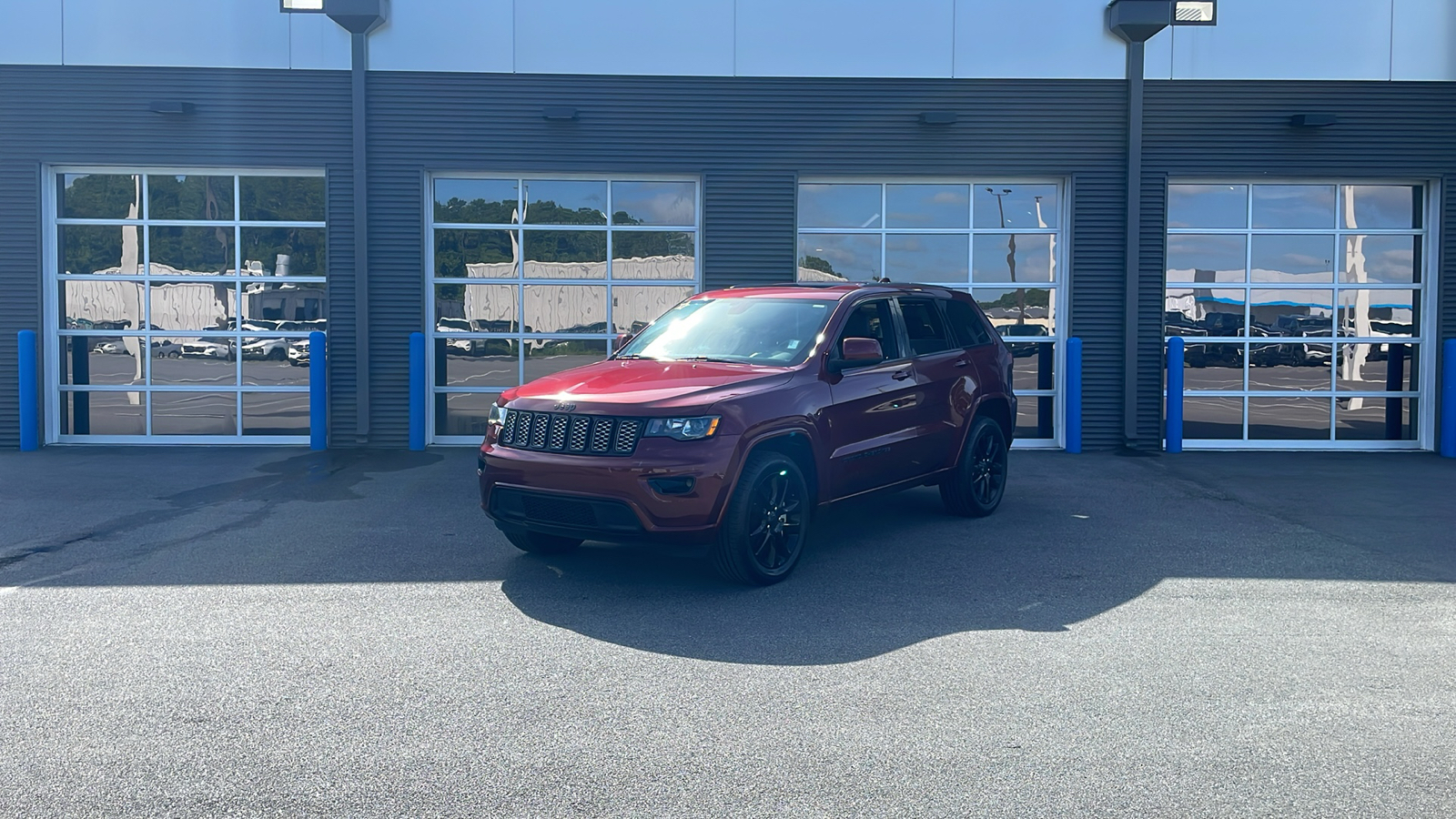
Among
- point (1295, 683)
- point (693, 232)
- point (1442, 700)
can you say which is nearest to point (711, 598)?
point (1295, 683)

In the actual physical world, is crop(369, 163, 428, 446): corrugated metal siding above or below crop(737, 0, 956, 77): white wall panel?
below

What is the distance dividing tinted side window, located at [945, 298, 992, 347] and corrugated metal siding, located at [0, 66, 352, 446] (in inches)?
300

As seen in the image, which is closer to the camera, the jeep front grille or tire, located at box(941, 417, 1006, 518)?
the jeep front grille

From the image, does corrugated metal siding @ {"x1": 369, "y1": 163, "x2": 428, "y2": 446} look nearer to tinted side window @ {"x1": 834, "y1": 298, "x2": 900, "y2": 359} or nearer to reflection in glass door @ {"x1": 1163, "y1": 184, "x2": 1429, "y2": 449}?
tinted side window @ {"x1": 834, "y1": 298, "x2": 900, "y2": 359}

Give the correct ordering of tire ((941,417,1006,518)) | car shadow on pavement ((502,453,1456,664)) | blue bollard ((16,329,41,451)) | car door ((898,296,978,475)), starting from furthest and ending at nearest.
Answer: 1. blue bollard ((16,329,41,451))
2. tire ((941,417,1006,518))
3. car door ((898,296,978,475))
4. car shadow on pavement ((502,453,1456,664))

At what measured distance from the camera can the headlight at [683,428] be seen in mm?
6781

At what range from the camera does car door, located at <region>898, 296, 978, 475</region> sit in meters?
8.59

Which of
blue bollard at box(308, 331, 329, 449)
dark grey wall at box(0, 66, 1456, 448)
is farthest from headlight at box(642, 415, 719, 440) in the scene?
blue bollard at box(308, 331, 329, 449)

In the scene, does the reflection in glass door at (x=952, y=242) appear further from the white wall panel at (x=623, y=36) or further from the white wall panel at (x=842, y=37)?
the white wall panel at (x=623, y=36)

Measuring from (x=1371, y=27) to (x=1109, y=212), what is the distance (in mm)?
3572

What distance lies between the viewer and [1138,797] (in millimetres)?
4055

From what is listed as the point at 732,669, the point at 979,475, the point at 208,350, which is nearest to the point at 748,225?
the point at 979,475

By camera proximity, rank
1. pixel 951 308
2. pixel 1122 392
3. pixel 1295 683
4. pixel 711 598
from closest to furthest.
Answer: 1. pixel 1295 683
2. pixel 711 598
3. pixel 951 308
4. pixel 1122 392

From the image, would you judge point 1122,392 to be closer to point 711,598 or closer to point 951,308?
point 951,308
